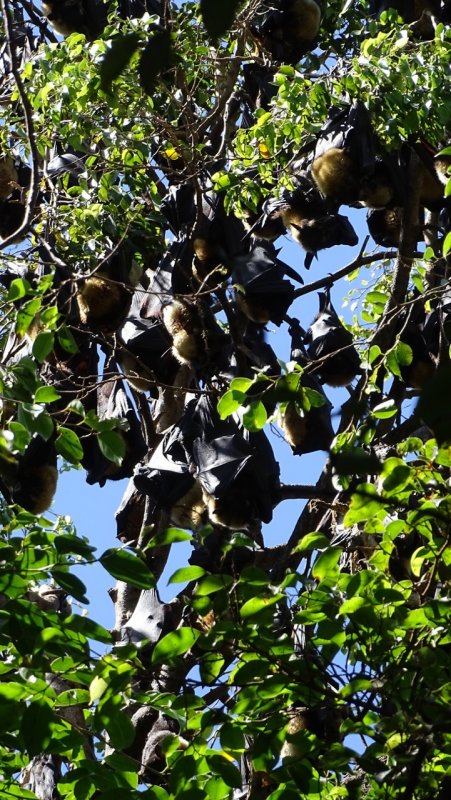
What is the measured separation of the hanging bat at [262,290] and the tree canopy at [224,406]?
12mm

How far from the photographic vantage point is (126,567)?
1851mm

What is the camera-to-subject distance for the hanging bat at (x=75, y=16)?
5230 millimetres

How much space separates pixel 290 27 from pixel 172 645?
3412mm

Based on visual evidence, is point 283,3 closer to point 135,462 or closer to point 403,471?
point 135,462

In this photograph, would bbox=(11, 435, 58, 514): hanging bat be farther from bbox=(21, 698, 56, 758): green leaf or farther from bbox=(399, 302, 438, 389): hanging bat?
bbox=(21, 698, 56, 758): green leaf

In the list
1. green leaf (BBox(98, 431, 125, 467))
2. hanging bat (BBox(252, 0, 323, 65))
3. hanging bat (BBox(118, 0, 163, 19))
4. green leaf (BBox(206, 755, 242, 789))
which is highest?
hanging bat (BBox(118, 0, 163, 19))

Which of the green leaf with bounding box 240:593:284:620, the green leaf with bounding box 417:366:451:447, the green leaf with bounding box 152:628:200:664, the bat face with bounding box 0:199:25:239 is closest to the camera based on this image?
the green leaf with bounding box 417:366:451:447

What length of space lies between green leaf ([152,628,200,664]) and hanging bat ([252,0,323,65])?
3278 millimetres

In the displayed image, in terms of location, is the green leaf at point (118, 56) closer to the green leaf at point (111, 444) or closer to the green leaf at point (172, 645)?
the green leaf at point (172, 645)

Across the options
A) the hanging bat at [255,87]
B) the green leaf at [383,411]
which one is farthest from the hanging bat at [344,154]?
the green leaf at [383,411]

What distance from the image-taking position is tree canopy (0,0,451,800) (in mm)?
2006

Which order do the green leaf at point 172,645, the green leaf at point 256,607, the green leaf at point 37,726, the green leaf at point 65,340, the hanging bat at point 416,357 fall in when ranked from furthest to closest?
the hanging bat at point 416,357, the green leaf at point 65,340, the green leaf at point 256,607, the green leaf at point 172,645, the green leaf at point 37,726

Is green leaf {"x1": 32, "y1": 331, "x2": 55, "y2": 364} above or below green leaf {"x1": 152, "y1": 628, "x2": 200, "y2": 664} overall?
above

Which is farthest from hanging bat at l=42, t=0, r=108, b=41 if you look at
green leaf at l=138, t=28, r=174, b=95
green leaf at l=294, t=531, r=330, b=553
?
green leaf at l=138, t=28, r=174, b=95
